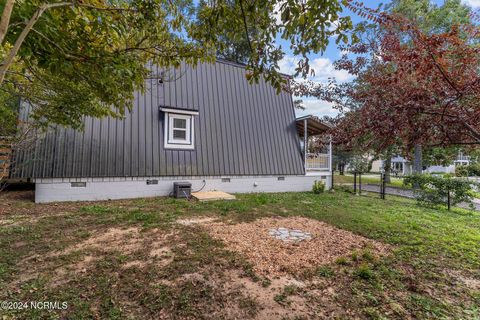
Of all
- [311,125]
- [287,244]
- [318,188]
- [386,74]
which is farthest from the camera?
[311,125]

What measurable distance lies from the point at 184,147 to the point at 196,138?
1.91ft

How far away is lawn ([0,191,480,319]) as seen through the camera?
2148mm

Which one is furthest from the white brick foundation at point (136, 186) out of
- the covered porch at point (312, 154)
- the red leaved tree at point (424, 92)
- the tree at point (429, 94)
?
the tree at point (429, 94)

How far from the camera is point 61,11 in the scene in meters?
2.39

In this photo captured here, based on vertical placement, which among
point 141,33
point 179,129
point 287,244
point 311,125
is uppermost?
point 311,125

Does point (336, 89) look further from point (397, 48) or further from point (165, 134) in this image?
point (165, 134)

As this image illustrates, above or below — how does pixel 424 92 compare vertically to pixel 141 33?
below

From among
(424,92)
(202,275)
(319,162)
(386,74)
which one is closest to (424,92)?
(424,92)

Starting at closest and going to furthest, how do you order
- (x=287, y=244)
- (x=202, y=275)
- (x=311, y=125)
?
1. (x=202, y=275)
2. (x=287, y=244)
3. (x=311, y=125)

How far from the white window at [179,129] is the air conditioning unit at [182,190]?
149 cm

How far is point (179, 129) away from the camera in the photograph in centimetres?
839

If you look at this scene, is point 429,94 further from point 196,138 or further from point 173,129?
point 173,129

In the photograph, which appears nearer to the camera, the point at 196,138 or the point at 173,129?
the point at 173,129

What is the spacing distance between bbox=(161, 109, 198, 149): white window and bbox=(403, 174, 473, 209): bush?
843 cm
